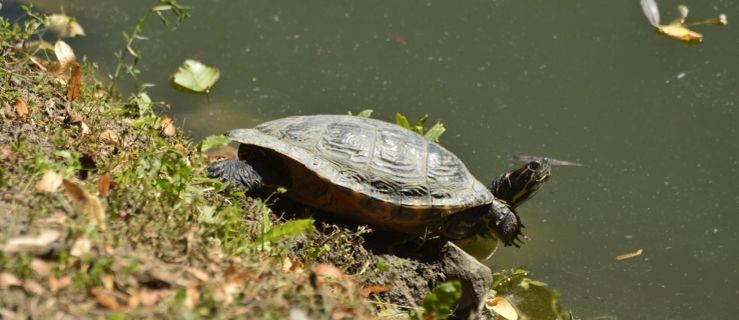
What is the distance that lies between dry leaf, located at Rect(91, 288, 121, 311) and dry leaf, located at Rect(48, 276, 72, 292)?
3.3 inches

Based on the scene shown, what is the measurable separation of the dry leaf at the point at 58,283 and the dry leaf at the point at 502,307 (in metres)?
2.55

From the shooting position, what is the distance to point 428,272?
14.3 feet

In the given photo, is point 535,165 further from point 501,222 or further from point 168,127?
point 168,127

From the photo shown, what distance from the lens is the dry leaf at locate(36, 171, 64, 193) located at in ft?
10.5

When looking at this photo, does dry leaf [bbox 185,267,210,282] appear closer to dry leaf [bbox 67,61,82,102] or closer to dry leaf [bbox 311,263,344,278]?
dry leaf [bbox 311,263,344,278]

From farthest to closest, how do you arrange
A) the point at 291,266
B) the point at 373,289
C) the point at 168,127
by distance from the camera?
the point at 168,127
the point at 373,289
the point at 291,266

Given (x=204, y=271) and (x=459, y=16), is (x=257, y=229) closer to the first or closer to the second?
(x=204, y=271)

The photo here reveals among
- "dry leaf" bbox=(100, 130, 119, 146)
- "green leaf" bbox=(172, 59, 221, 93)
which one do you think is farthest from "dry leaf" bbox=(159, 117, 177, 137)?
"green leaf" bbox=(172, 59, 221, 93)

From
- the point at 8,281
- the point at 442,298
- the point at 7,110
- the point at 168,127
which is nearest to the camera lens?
the point at 8,281

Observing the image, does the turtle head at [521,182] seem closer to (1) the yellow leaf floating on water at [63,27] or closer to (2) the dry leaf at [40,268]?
(2) the dry leaf at [40,268]

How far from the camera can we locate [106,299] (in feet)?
8.86

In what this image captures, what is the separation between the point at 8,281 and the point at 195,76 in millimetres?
3602

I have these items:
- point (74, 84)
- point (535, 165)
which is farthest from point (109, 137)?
point (535, 165)

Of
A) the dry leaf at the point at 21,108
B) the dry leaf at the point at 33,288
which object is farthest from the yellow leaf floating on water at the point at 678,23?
the dry leaf at the point at 33,288
